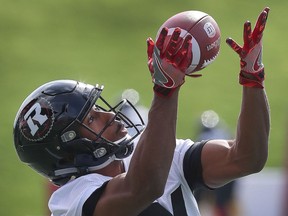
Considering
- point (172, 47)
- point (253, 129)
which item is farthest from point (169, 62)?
point (253, 129)

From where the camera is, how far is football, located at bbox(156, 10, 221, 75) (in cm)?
543

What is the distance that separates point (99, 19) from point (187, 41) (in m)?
14.6

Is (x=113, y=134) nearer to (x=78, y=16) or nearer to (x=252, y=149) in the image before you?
(x=252, y=149)

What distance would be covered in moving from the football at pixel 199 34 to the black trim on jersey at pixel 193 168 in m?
0.60

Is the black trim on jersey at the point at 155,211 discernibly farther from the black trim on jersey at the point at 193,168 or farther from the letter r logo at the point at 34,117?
the letter r logo at the point at 34,117

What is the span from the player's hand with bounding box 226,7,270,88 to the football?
0.15 m

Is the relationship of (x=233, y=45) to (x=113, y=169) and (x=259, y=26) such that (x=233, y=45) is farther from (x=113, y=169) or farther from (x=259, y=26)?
(x=113, y=169)

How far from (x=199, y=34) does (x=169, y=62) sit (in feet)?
1.59

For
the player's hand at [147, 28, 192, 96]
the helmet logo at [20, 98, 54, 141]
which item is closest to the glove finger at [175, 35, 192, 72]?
the player's hand at [147, 28, 192, 96]

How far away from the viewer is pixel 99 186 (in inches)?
217

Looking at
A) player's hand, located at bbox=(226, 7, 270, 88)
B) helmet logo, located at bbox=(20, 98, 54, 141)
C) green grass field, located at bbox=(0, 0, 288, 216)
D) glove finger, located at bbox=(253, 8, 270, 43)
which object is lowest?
green grass field, located at bbox=(0, 0, 288, 216)

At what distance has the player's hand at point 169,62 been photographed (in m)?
5.09

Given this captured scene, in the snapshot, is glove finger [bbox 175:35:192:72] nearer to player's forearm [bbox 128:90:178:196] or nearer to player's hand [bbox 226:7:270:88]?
player's forearm [bbox 128:90:178:196]

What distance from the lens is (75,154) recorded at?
18.8ft
